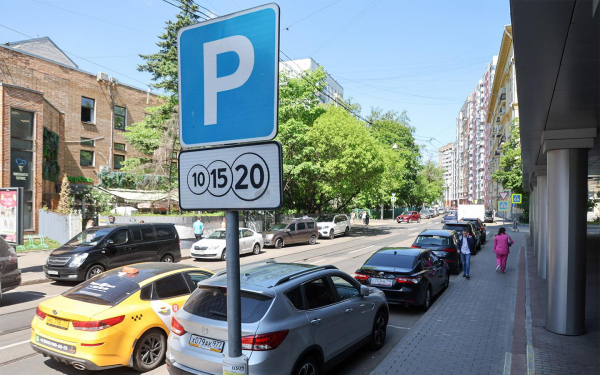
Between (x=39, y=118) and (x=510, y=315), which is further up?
(x=39, y=118)

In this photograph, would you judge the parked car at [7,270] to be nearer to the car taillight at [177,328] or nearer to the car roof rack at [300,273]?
the car taillight at [177,328]

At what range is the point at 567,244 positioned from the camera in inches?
298

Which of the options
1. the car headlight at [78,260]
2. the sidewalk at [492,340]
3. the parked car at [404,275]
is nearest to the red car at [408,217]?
the sidewalk at [492,340]

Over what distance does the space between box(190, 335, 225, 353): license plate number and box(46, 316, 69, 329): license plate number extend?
6.55ft

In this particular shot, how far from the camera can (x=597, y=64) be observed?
4.91 metres

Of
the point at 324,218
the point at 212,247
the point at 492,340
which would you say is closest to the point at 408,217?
the point at 324,218

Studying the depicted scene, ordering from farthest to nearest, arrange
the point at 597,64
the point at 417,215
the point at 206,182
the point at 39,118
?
the point at 417,215 → the point at 39,118 → the point at 597,64 → the point at 206,182

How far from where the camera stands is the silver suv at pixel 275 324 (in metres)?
4.45

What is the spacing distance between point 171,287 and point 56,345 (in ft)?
5.64

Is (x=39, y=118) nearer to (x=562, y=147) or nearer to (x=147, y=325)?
(x=147, y=325)

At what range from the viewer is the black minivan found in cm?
1213

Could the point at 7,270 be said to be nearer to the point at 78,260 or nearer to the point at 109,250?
the point at 78,260

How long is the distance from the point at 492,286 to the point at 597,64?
9214 millimetres

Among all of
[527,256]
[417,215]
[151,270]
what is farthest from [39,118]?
[417,215]
